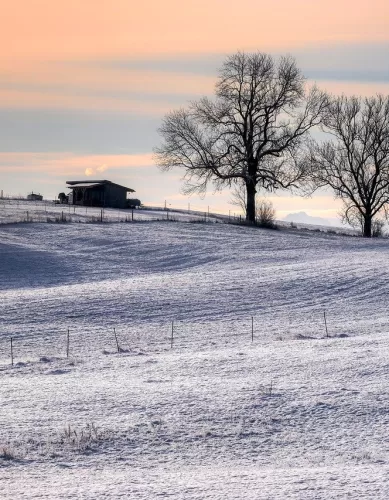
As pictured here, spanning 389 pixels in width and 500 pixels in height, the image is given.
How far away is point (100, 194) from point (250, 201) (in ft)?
60.0

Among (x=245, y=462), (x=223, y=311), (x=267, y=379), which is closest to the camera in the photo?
(x=245, y=462)

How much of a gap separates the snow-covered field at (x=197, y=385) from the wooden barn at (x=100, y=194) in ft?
134

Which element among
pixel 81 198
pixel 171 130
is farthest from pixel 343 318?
pixel 81 198

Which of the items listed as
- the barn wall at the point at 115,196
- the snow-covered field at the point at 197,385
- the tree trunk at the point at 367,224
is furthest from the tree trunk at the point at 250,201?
the snow-covered field at the point at 197,385

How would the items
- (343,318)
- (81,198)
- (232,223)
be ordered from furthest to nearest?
(81,198) < (232,223) < (343,318)

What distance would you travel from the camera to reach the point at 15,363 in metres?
21.1

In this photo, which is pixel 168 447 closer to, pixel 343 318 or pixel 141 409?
pixel 141 409

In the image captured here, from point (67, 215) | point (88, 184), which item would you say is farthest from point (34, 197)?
point (67, 215)

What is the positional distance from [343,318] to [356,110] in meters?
44.4

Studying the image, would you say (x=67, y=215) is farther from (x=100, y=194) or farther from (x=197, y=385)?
(x=197, y=385)

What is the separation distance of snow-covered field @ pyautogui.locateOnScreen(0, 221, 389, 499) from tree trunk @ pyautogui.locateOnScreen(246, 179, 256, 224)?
27778mm

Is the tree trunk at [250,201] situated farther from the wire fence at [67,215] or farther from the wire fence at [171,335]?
the wire fence at [171,335]

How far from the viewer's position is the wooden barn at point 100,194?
82.4 metres

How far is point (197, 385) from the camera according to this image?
666 inches
